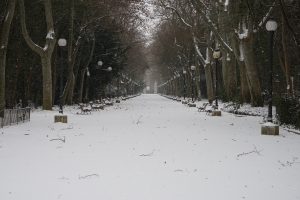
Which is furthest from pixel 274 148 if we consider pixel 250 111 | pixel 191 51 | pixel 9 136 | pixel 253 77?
pixel 191 51

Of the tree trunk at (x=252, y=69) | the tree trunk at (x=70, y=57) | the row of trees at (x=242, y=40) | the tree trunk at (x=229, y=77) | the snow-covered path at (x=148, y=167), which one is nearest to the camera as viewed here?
the snow-covered path at (x=148, y=167)

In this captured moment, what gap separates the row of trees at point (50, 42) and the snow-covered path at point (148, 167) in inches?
321

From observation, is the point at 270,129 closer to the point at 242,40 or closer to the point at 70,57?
the point at 242,40

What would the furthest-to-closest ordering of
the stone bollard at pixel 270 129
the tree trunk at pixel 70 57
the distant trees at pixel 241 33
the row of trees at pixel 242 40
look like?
1. the tree trunk at pixel 70 57
2. the row of trees at pixel 242 40
3. the distant trees at pixel 241 33
4. the stone bollard at pixel 270 129

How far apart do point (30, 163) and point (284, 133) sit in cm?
906

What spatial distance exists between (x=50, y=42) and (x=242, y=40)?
11375mm

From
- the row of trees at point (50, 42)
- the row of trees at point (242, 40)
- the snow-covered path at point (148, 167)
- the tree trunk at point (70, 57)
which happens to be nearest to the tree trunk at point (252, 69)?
the row of trees at point (242, 40)

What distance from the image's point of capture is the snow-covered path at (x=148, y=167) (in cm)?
646

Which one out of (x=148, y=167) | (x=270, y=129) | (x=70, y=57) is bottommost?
(x=148, y=167)

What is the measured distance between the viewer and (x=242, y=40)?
26.1 metres

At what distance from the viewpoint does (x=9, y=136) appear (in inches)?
518

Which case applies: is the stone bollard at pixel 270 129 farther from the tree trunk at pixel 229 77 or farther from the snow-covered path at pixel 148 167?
the tree trunk at pixel 229 77

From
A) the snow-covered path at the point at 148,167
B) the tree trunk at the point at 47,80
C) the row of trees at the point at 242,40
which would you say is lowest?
the snow-covered path at the point at 148,167

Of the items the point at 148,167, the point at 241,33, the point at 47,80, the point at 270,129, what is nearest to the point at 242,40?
the point at 241,33
